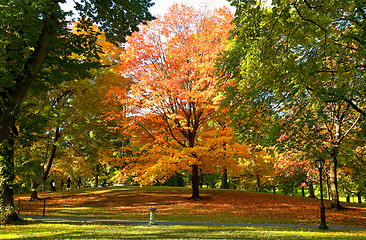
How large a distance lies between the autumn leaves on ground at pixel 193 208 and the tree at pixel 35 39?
6.98 meters

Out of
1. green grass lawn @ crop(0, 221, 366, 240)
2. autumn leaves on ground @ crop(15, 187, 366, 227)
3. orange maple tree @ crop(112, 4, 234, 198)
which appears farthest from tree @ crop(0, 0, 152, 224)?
autumn leaves on ground @ crop(15, 187, 366, 227)

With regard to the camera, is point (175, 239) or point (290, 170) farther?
point (290, 170)

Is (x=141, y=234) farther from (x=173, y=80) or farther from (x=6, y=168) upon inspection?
(x=173, y=80)

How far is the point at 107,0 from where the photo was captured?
9992 mm

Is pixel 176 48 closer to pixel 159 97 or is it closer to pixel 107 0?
pixel 159 97

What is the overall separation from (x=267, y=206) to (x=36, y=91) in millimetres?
15775

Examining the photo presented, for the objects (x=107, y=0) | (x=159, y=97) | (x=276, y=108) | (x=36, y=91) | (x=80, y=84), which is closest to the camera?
(x=107, y=0)

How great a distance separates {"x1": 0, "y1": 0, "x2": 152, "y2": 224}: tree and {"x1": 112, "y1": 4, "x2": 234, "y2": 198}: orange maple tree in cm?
549

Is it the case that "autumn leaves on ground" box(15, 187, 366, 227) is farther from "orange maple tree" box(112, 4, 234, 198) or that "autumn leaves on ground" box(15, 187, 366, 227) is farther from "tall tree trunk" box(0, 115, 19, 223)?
"tall tree trunk" box(0, 115, 19, 223)

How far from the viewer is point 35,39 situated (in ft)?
33.0

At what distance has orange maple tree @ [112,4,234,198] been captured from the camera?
16.9 m

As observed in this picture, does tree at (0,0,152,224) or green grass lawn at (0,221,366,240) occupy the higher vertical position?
tree at (0,0,152,224)

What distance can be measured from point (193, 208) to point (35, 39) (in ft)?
42.6

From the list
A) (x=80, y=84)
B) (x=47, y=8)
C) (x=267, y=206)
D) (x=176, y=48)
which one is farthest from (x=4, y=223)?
(x=267, y=206)
